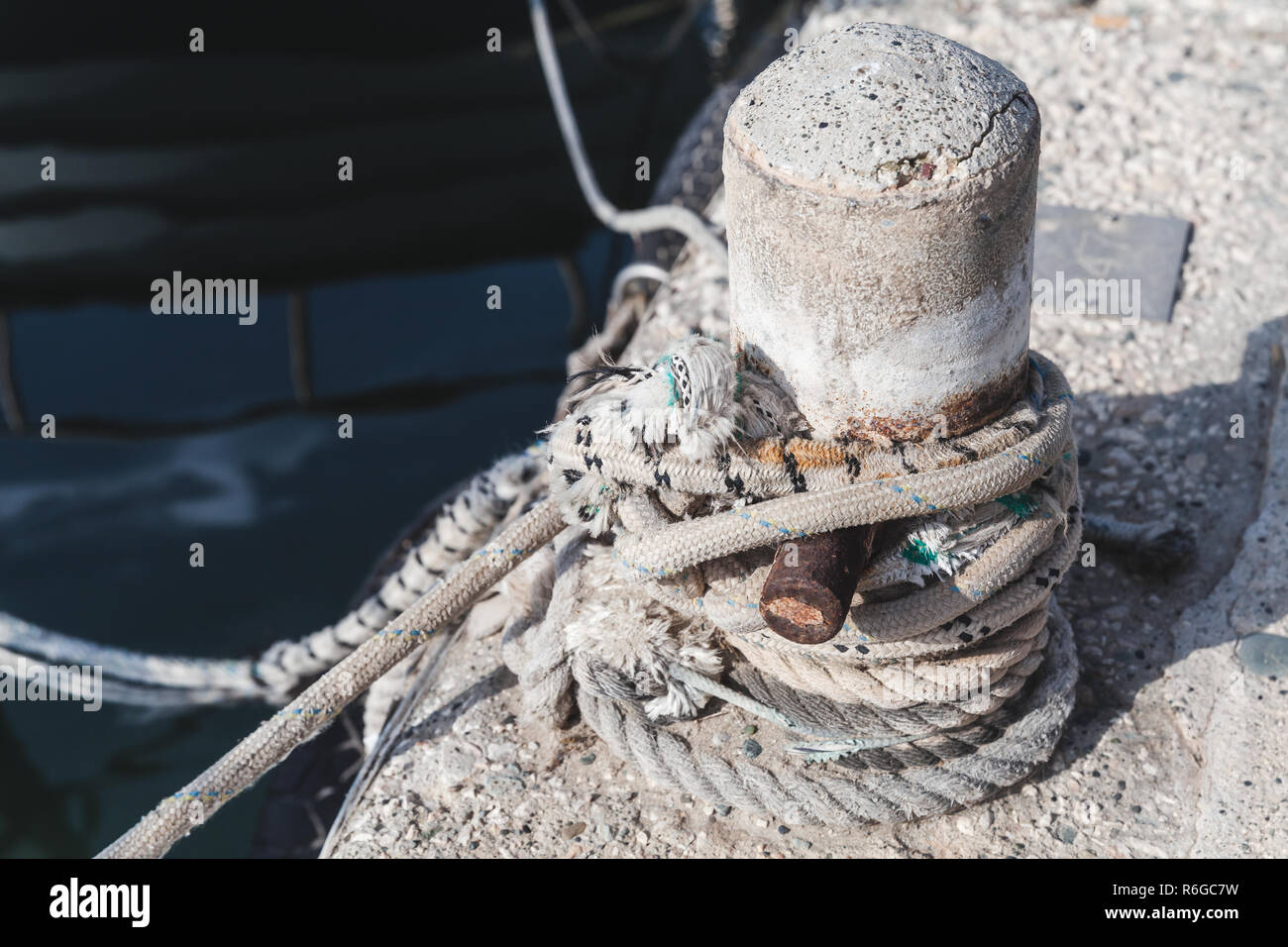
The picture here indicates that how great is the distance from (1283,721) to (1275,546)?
1.37 ft

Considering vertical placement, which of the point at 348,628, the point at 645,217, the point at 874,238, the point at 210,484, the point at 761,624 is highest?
the point at 874,238

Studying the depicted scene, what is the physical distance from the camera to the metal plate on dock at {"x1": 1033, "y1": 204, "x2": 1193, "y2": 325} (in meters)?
2.99

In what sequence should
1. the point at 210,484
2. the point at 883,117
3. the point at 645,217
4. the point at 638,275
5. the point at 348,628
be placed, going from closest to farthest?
the point at 883,117 → the point at 348,628 → the point at 645,217 → the point at 638,275 → the point at 210,484

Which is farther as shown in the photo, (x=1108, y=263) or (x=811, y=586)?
(x=1108, y=263)

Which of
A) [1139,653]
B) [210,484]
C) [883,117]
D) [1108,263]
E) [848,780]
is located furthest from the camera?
[210,484]

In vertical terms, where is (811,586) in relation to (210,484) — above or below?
above

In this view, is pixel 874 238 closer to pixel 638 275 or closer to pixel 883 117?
pixel 883 117

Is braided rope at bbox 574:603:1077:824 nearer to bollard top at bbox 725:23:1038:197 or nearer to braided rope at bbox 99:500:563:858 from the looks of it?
braided rope at bbox 99:500:563:858

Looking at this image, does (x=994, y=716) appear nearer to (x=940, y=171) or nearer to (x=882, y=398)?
(x=882, y=398)

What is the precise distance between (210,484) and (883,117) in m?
3.55

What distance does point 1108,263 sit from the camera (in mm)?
3096

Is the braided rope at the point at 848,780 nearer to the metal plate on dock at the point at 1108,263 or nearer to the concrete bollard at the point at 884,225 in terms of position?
the concrete bollard at the point at 884,225

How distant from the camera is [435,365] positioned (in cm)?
497

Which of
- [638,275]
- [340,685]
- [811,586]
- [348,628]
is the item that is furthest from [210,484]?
[811,586]
